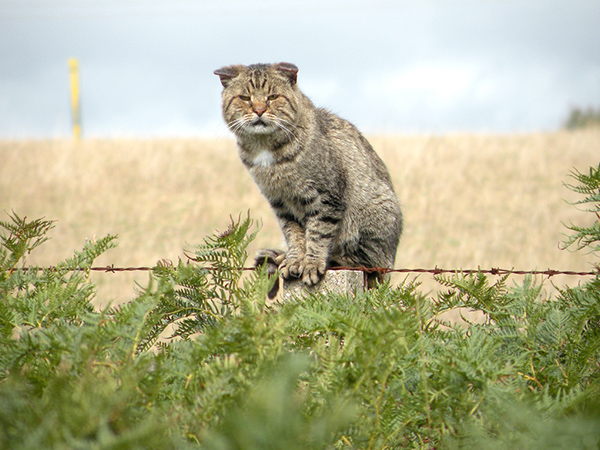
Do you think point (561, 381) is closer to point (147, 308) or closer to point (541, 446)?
point (541, 446)

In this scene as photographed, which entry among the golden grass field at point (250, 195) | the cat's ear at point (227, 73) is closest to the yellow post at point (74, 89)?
the golden grass field at point (250, 195)

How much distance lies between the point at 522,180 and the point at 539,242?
3.69 metres

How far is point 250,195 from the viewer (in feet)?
40.0

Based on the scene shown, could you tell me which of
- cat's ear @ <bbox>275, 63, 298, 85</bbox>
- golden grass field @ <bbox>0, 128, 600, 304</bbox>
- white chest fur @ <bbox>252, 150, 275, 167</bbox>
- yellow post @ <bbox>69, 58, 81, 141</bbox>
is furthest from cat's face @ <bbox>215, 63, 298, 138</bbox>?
yellow post @ <bbox>69, 58, 81, 141</bbox>

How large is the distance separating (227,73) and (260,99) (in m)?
0.32

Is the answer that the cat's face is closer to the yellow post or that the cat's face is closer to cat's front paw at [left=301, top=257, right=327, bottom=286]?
cat's front paw at [left=301, top=257, right=327, bottom=286]

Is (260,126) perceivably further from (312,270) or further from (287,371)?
(287,371)

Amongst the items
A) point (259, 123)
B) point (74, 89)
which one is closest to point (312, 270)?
point (259, 123)

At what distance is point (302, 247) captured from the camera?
129 inches

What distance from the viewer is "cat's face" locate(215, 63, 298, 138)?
3.45m

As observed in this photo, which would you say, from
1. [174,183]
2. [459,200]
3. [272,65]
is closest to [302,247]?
[272,65]

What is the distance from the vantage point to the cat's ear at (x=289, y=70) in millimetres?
3518

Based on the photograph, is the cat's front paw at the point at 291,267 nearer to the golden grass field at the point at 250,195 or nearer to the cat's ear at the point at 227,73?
the cat's ear at the point at 227,73

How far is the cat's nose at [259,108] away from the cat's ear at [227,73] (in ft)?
1.09
